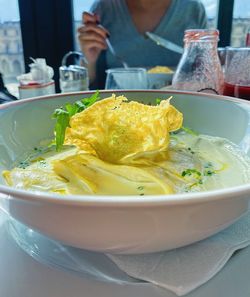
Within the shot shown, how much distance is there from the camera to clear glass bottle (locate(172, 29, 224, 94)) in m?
0.79

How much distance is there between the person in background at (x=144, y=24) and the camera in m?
1.84

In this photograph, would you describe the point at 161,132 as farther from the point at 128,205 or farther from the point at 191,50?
the point at 191,50

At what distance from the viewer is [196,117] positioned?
24.7 inches

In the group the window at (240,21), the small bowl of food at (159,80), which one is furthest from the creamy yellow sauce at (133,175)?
the window at (240,21)

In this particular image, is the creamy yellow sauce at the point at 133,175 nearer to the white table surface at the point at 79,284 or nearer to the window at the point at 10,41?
the white table surface at the point at 79,284

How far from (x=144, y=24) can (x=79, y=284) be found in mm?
1819

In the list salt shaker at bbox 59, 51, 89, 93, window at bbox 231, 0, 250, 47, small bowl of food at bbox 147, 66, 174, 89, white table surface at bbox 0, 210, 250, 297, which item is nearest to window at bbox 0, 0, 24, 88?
salt shaker at bbox 59, 51, 89, 93

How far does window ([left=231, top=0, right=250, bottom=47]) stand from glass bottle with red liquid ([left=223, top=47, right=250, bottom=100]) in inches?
55.2

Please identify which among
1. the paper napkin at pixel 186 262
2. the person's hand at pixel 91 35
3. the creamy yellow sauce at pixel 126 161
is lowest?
the paper napkin at pixel 186 262

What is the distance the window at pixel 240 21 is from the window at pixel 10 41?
51.8 inches

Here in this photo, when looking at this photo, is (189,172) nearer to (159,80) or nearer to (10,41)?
(159,80)

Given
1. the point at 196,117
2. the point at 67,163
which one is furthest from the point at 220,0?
the point at 67,163

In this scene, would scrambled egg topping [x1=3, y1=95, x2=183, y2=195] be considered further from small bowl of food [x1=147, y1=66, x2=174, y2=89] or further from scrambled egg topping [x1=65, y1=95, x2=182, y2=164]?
small bowl of food [x1=147, y1=66, x2=174, y2=89]

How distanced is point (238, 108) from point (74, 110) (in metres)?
0.27
